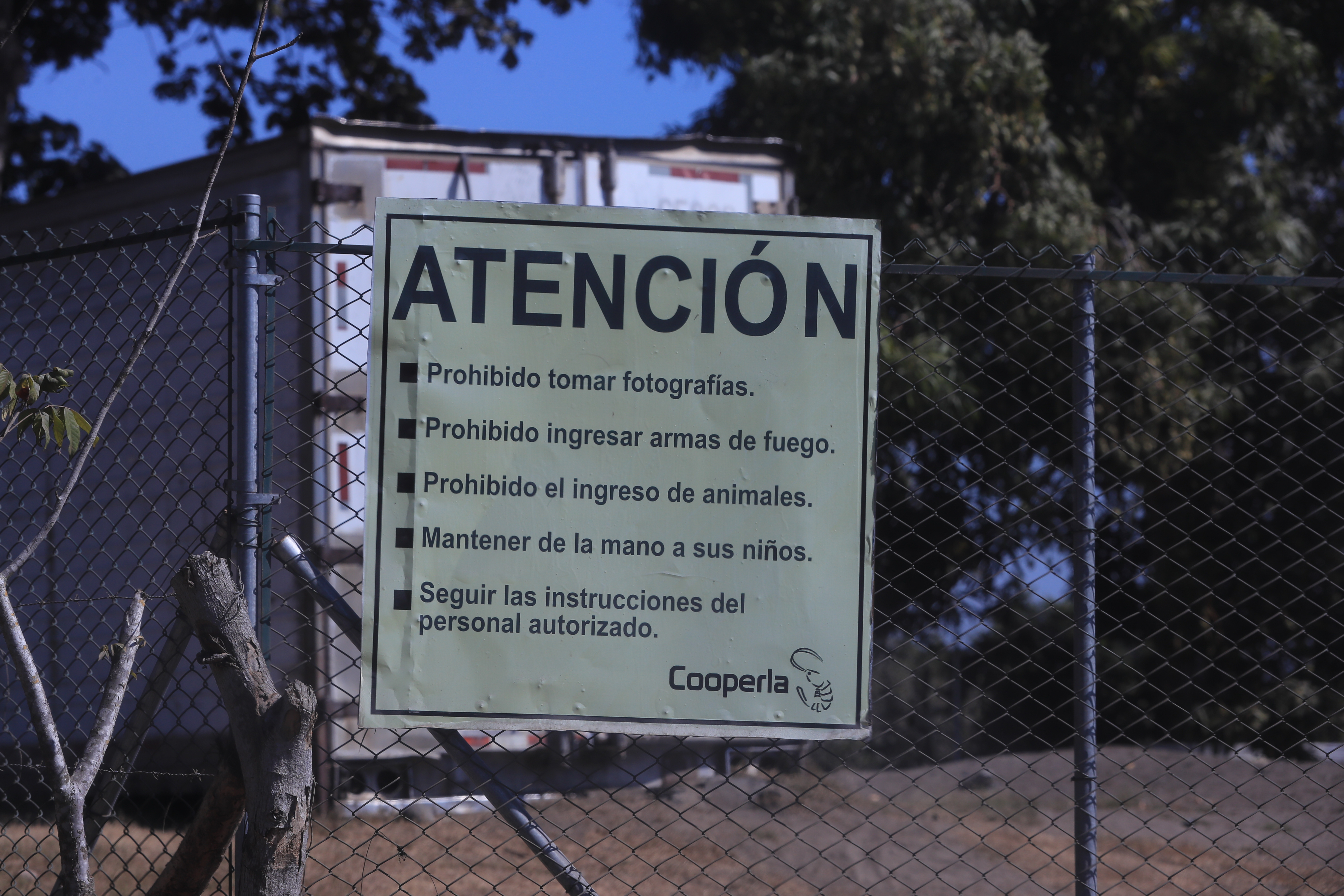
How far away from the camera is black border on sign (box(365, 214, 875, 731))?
2426 mm

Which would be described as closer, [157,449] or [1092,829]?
[1092,829]

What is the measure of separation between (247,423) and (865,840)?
3.73 meters

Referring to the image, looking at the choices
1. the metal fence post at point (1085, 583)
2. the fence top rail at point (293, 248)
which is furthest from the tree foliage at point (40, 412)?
the metal fence post at point (1085, 583)

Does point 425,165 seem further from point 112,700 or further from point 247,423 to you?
point 112,700

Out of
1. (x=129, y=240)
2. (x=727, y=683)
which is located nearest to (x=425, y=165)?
(x=129, y=240)

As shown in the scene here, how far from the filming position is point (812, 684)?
247 centimetres

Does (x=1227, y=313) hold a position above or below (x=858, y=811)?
above

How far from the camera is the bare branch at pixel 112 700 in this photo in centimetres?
249

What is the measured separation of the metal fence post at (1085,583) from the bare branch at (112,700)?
2.32m

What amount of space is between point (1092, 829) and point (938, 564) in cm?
572

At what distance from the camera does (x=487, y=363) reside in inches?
97.6

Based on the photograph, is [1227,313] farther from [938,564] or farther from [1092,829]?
[1092,829]

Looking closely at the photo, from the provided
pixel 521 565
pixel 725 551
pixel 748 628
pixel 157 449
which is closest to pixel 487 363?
pixel 521 565

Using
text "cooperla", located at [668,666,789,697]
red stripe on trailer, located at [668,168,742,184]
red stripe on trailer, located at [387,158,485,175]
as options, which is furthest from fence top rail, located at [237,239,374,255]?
red stripe on trailer, located at [668,168,742,184]
